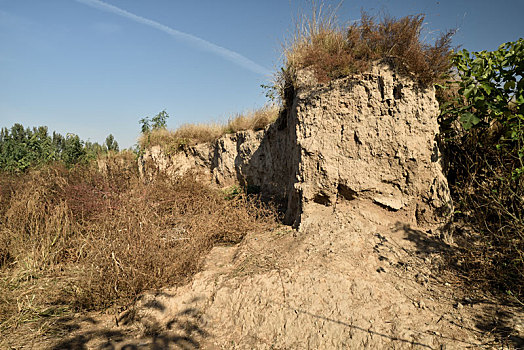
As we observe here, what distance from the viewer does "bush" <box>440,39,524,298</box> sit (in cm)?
337

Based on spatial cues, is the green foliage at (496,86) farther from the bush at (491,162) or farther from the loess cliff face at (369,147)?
the loess cliff face at (369,147)

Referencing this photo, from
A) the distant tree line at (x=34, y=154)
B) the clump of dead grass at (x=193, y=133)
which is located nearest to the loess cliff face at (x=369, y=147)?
the clump of dead grass at (x=193, y=133)

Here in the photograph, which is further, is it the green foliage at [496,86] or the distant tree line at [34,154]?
the distant tree line at [34,154]

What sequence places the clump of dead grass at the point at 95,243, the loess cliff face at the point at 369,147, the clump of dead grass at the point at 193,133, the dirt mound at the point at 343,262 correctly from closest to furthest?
1. the dirt mound at the point at 343,262
2. the clump of dead grass at the point at 95,243
3. the loess cliff face at the point at 369,147
4. the clump of dead grass at the point at 193,133

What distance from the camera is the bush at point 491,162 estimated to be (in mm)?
3367

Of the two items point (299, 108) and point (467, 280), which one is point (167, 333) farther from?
point (299, 108)

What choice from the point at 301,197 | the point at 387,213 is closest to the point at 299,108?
the point at 301,197

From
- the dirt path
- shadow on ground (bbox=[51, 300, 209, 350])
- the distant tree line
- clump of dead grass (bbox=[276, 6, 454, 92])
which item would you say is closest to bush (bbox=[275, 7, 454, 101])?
clump of dead grass (bbox=[276, 6, 454, 92])

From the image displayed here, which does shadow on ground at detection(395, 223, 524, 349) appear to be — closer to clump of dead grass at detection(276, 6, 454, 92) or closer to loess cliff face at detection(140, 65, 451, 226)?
loess cliff face at detection(140, 65, 451, 226)

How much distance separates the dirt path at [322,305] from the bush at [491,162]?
0.41 meters

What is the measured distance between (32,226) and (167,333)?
10.8 feet

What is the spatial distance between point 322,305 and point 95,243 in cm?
313

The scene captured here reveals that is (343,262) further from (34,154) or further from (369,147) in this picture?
(34,154)

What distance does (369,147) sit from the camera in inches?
189
